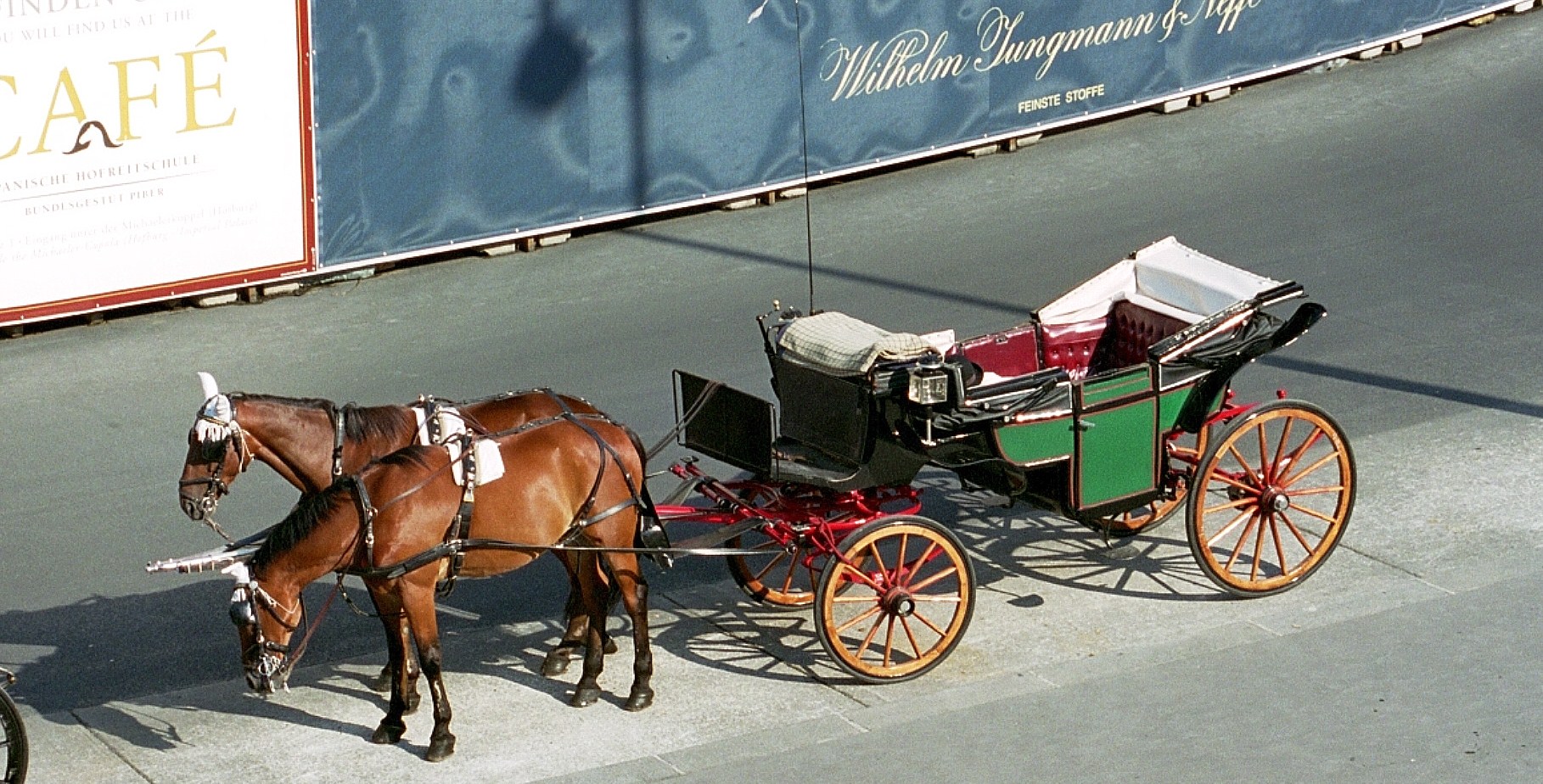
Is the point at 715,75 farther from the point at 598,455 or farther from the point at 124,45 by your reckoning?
the point at 598,455

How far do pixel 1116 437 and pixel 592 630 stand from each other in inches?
99.9

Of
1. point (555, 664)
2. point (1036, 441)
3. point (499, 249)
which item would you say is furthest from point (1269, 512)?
point (499, 249)

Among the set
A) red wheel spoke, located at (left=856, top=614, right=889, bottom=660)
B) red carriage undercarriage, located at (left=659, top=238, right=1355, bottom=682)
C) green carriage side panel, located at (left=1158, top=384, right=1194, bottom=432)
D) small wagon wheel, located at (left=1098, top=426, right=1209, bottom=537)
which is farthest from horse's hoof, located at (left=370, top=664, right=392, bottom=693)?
green carriage side panel, located at (left=1158, top=384, right=1194, bottom=432)

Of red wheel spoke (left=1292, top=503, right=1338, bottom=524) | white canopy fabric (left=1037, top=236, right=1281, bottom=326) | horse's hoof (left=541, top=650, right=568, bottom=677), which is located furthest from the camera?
white canopy fabric (left=1037, top=236, right=1281, bottom=326)

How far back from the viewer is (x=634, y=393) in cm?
1327

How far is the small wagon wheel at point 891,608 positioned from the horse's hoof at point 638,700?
0.81 meters

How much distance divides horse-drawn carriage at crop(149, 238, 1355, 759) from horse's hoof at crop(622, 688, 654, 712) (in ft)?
0.06

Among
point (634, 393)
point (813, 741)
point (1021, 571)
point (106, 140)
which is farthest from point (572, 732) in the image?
point (106, 140)

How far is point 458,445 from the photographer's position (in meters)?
9.25

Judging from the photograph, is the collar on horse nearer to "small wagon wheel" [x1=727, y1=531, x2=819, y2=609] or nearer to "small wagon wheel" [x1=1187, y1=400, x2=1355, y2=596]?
"small wagon wheel" [x1=727, y1=531, x2=819, y2=609]

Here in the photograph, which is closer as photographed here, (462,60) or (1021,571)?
(1021,571)

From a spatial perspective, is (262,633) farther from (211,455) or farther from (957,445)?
(957,445)

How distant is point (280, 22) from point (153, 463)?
11.5 ft

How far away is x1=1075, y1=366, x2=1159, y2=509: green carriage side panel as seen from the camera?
9.93 m
